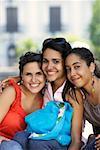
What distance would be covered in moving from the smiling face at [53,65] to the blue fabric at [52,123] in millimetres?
121

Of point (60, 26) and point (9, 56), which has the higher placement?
point (60, 26)

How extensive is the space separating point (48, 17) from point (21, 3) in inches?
49.8

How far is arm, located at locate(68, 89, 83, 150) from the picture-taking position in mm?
2091

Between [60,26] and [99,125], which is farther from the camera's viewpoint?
[60,26]

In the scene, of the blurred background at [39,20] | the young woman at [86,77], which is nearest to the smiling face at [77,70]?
the young woman at [86,77]

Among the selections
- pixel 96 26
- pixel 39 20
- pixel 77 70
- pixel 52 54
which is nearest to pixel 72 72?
pixel 77 70

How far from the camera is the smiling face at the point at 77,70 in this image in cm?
208

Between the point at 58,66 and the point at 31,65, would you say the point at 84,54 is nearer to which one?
the point at 58,66

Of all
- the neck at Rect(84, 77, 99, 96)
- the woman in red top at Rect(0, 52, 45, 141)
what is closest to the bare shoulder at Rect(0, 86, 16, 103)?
the woman in red top at Rect(0, 52, 45, 141)

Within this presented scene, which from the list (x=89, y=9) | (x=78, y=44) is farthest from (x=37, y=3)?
(x=78, y=44)

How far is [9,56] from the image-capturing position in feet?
64.3

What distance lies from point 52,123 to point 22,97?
0.73ft

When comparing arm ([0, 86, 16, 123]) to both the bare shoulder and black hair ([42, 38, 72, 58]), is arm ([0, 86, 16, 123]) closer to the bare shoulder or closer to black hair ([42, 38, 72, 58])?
the bare shoulder

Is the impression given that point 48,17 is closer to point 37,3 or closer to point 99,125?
point 37,3
